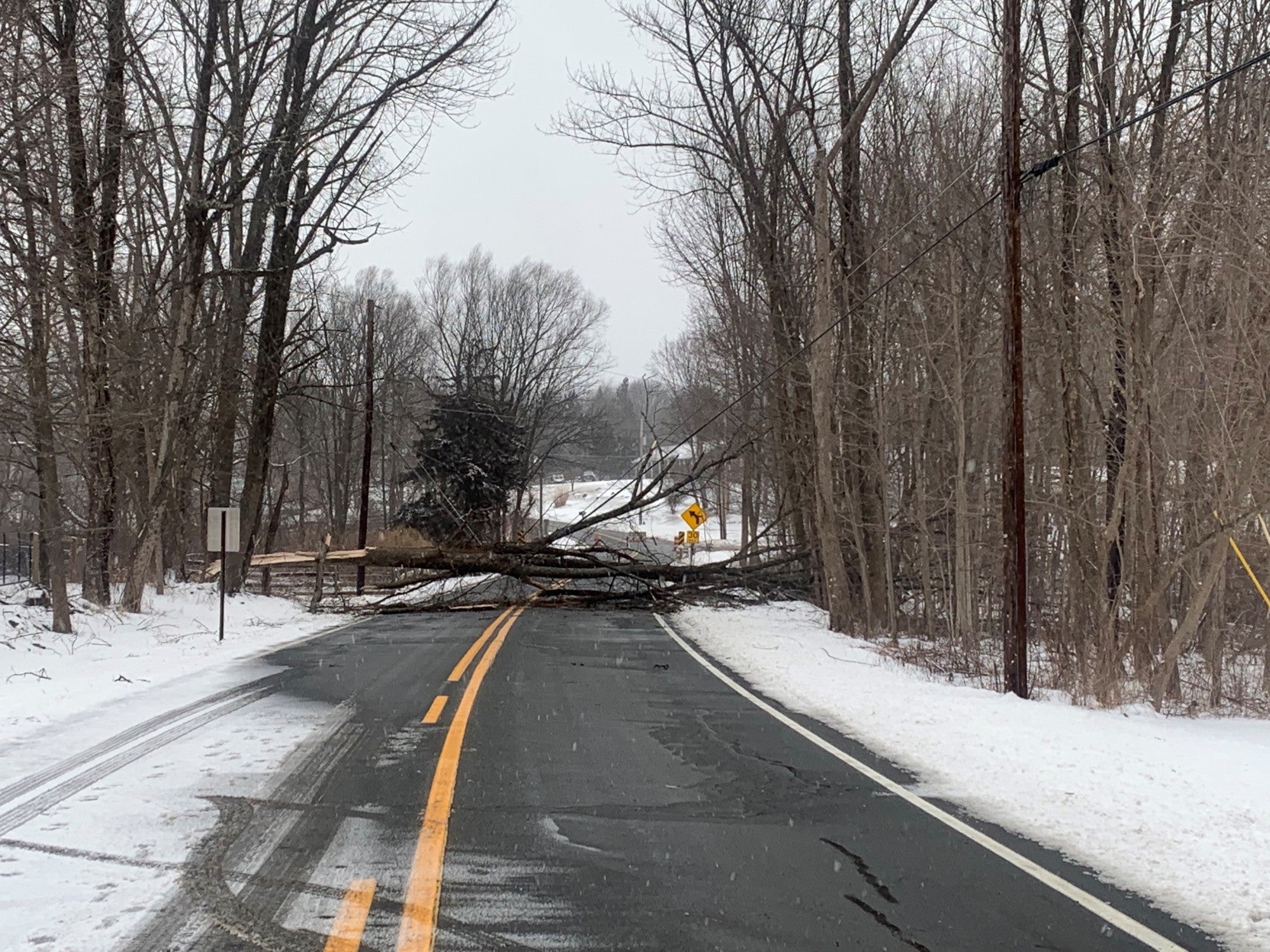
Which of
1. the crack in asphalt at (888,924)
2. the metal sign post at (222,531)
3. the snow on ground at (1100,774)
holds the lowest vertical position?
the snow on ground at (1100,774)

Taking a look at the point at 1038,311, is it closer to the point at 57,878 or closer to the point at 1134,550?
the point at 1134,550

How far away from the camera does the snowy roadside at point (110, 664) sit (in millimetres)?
8000

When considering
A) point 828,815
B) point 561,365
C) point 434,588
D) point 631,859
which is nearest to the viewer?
point 631,859

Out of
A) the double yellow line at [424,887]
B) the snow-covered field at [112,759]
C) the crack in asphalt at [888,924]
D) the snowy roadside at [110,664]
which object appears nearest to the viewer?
the double yellow line at [424,887]

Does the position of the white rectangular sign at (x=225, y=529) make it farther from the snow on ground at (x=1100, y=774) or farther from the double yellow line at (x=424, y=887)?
the double yellow line at (x=424, y=887)

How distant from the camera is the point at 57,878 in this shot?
14.4ft

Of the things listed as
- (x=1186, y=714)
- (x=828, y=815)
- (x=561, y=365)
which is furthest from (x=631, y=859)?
(x=561, y=365)

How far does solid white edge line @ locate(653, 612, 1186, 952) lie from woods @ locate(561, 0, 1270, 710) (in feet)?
14.5

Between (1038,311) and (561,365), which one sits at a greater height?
(561,365)

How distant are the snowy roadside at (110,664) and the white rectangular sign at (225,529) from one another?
1503 mm

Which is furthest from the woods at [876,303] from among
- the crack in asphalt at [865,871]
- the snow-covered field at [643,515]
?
the snow-covered field at [643,515]

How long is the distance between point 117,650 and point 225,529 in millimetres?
2412

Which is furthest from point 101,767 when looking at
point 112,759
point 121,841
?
point 121,841

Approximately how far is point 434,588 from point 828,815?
22107mm
